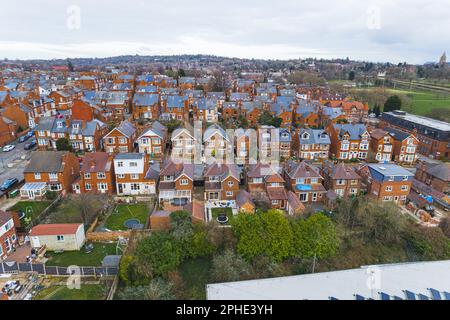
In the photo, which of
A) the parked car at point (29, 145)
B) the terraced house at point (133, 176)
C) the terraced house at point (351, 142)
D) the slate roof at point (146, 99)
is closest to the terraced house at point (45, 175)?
the terraced house at point (133, 176)

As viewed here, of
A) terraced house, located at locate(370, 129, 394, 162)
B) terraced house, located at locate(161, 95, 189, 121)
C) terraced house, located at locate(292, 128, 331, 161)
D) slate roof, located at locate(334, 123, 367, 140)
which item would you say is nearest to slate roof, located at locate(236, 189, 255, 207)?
terraced house, located at locate(292, 128, 331, 161)

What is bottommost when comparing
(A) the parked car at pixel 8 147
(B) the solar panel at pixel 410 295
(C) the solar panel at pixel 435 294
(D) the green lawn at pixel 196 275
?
(D) the green lawn at pixel 196 275

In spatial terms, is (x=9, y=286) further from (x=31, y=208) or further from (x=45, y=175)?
(x=45, y=175)

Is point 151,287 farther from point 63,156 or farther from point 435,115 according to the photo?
point 435,115

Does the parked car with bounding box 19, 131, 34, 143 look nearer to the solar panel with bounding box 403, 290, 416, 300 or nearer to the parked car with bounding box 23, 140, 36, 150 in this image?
the parked car with bounding box 23, 140, 36, 150

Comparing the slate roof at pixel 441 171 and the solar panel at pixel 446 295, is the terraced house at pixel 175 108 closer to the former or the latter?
the slate roof at pixel 441 171

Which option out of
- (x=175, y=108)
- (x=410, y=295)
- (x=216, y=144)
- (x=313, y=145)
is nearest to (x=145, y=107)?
(x=175, y=108)
